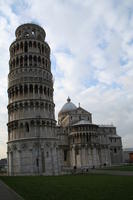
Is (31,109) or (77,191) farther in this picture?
(31,109)

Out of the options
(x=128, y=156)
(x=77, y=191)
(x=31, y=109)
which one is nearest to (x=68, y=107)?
(x=31, y=109)

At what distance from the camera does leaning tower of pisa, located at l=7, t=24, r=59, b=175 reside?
45.2 m

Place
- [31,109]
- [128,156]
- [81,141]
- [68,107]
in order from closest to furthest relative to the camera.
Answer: [31,109], [81,141], [68,107], [128,156]

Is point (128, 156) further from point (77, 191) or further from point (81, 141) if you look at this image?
point (77, 191)

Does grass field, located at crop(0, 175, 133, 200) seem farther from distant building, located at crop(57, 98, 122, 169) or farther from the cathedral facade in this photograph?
distant building, located at crop(57, 98, 122, 169)

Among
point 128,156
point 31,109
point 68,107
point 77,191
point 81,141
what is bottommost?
point 128,156

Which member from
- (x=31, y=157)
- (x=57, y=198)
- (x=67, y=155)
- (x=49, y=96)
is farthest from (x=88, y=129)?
(x=57, y=198)

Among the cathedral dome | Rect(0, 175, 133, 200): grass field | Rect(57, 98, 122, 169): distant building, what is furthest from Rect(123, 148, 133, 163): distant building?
Rect(0, 175, 133, 200): grass field

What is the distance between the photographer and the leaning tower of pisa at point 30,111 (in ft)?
148

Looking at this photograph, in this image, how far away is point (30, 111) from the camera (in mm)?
47156

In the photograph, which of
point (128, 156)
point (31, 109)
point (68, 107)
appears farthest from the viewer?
point (128, 156)

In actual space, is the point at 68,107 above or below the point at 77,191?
above

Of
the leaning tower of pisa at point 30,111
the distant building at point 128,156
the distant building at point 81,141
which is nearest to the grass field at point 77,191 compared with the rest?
the leaning tower of pisa at point 30,111

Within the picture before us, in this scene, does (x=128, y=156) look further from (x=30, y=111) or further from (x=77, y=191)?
(x=77, y=191)
